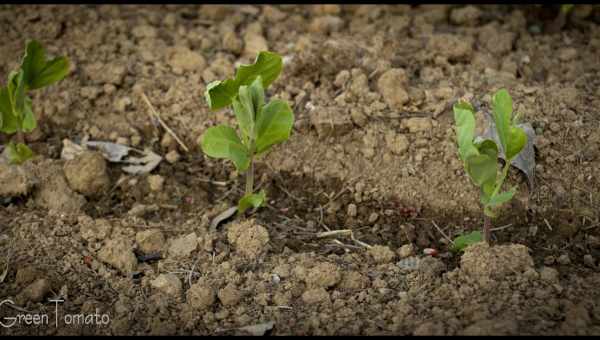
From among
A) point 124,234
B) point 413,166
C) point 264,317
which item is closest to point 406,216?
point 413,166

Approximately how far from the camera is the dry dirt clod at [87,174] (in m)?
2.59

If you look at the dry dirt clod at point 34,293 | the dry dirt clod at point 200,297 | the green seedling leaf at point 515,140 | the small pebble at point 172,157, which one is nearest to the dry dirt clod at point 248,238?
the dry dirt clod at point 200,297

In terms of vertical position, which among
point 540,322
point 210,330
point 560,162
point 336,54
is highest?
point 336,54

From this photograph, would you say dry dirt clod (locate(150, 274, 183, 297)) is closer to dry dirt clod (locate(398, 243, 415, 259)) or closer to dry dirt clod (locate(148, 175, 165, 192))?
dry dirt clod (locate(148, 175, 165, 192))

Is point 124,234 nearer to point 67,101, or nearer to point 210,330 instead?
point 210,330

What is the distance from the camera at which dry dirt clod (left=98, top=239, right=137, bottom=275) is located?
7.46ft

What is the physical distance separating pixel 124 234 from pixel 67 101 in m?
0.81

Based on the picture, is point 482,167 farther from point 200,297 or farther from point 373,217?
point 200,297

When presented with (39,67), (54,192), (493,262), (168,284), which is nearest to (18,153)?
(54,192)

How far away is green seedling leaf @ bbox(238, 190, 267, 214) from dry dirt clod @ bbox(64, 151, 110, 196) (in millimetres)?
565

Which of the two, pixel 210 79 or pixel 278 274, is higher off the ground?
pixel 210 79

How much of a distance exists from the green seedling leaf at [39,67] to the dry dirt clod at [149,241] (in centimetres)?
72

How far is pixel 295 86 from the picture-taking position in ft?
9.46

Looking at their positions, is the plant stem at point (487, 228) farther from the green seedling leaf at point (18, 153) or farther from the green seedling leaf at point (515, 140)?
the green seedling leaf at point (18, 153)
